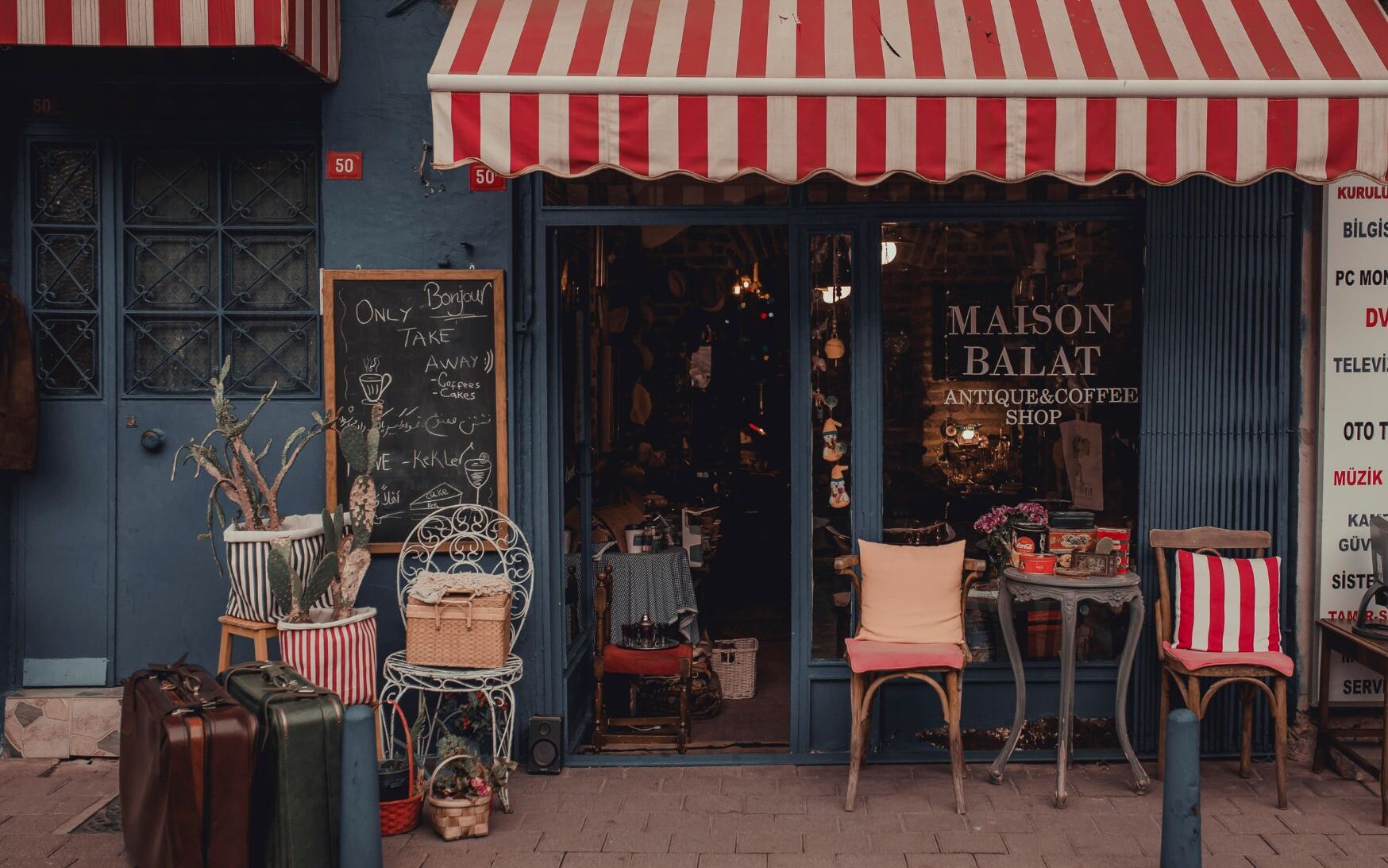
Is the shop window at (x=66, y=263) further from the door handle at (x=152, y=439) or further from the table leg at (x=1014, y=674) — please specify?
the table leg at (x=1014, y=674)

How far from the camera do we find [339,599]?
543 centimetres

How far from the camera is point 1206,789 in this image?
5664 millimetres

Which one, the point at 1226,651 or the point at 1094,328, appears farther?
the point at 1094,328

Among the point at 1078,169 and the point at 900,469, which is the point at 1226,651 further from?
the point at 1078,169

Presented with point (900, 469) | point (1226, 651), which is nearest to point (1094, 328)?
point (900, 469)

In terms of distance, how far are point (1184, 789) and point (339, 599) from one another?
3.77 m

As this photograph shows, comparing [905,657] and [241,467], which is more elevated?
[241,467]

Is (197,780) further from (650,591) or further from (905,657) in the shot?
(650,591)

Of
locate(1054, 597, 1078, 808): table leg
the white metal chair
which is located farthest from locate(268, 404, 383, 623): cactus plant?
locate(1054, 597, 1078, 808): table leg

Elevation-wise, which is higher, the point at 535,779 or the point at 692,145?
the point at 692,145

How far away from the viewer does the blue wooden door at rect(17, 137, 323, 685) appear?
6.17m

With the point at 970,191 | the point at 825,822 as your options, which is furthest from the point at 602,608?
the point at 970,191

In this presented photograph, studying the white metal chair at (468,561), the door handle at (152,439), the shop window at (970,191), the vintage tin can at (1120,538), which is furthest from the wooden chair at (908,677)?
the door handle at (152,439)

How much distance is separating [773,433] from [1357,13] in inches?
261
